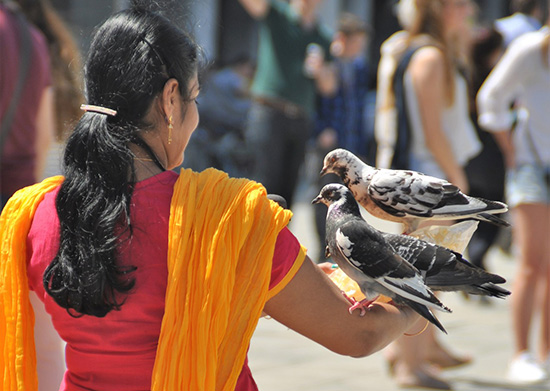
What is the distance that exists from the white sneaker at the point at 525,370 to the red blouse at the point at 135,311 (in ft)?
10.7

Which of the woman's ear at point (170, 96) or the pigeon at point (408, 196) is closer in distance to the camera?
the woman's ear at point (170, 96)

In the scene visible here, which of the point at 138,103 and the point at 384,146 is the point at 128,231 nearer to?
the point at 138,103

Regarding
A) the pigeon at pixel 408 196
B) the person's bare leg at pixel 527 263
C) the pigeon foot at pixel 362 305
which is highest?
the pigeon at pixel 408 196

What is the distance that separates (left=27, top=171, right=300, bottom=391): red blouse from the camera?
188 cm

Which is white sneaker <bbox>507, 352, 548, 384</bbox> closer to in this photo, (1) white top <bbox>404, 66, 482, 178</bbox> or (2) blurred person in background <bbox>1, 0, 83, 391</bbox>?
(1) white top <bbox>404, 66, 482, 178</bbox>

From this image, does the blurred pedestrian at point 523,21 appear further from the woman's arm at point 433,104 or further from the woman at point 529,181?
the woman's arm at point 433,104

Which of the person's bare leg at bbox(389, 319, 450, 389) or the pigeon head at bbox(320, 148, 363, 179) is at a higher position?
the pigeon head at bbox(320, 148, 363, 179)

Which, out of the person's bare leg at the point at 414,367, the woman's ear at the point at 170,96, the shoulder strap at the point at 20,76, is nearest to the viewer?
the woman's ear at the point at 170,96

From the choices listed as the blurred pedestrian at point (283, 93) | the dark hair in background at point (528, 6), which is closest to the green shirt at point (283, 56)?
the blurred pedestrian at point (283, 93)

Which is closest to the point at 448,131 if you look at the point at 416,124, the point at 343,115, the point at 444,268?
the point at 416,124

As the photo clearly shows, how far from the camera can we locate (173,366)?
6.06 feet

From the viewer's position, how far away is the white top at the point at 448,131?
4723 mm

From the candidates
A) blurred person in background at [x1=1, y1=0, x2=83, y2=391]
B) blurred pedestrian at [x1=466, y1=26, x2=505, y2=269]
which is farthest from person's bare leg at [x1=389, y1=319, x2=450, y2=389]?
blurred pedestrian at [x1=466, y1=26, x2=505, y2=269]

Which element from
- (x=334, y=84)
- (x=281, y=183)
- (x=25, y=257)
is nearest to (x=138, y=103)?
(x=25, y=257)
